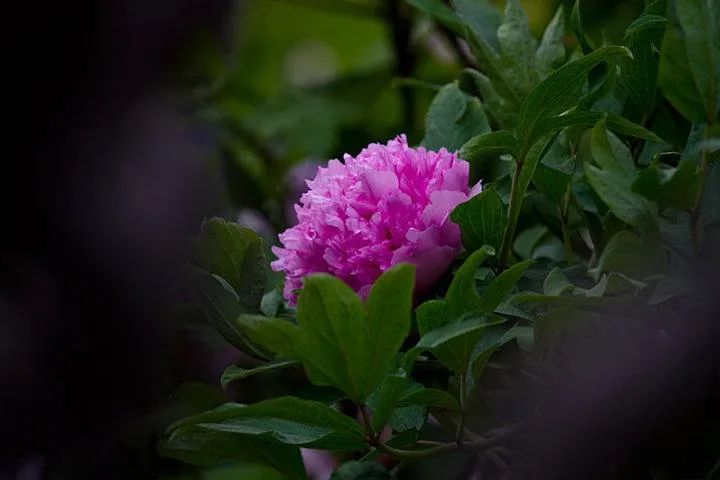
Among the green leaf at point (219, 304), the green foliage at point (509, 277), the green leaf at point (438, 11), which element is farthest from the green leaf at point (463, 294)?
the green leaf at point (438, 11)

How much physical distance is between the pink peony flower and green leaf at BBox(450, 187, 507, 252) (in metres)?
0.01

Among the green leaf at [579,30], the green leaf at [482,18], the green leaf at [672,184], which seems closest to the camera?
the green leaf at [672,184]

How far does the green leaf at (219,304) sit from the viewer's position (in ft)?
1.40

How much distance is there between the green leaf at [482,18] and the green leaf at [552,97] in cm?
16

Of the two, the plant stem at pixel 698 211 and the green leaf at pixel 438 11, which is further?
the green leaf at pixel 438 11

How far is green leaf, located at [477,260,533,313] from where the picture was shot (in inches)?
14.3

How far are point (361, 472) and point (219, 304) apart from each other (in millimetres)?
99

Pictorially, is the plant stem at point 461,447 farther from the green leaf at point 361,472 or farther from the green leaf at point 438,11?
the green leaf at point 438,11

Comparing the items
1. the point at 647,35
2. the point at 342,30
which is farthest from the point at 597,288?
the point at 342,30

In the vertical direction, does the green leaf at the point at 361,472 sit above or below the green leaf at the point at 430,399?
below

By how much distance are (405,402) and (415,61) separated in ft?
2.27

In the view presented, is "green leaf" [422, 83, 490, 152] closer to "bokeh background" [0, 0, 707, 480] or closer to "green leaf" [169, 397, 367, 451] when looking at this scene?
"bokeh background" [0, 0, 707, 480]

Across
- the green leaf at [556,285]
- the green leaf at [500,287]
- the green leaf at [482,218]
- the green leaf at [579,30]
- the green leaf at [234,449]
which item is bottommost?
the green leaf at [234,449]

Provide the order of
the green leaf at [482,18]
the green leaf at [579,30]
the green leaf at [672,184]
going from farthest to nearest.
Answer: the green leaf at [482,18] < the green leaf at [579,30] < the green leaf at [672,184]
